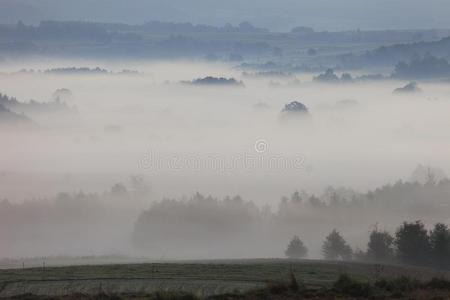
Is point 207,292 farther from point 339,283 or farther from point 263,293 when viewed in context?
point 339,283

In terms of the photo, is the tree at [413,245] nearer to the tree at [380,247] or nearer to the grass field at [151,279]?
the tree at [380,247]

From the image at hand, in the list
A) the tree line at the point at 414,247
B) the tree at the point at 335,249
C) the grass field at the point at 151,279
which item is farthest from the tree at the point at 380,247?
the grass field at the point at 151,279

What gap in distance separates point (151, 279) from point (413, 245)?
63437mm

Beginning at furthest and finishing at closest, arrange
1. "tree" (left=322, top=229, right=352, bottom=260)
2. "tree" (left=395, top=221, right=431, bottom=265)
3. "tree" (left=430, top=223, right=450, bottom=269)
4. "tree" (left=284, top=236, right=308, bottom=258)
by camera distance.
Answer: "tree" (left=284, top=236, right=308, bottom=258) → "tree" (left=322, top=229, right=352, bottom=260) → "tree" (left=395, top=221, right=431, bottom=265) → "tree" (left=430, top=223, right=450, bottom=269)

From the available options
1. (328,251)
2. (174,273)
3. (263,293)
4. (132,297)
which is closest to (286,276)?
(174,273)

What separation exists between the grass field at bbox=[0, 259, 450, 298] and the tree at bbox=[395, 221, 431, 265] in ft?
148

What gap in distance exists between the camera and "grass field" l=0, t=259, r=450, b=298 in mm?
55281

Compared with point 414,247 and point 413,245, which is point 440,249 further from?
point 413,245

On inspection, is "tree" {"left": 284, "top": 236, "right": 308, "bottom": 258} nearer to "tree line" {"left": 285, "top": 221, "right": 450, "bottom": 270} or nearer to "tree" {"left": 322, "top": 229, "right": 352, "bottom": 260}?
"tree" {"left": 322, "top": 229, "right": 352, "bottom": 260}

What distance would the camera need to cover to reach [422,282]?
57.0m

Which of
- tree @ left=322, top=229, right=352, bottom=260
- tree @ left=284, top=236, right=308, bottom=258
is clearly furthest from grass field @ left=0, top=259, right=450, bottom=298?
tree @ left=284, top=236, right=308, bottom=258

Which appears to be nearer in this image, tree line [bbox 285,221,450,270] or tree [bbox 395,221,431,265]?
tree line [bbox 285,221,450,270]

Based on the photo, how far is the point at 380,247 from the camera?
130 meters

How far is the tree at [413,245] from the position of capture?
4530 inches
